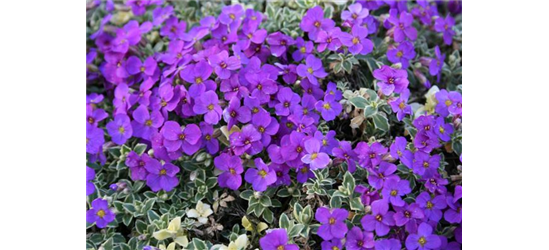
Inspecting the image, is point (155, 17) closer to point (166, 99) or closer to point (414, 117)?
point (166, 99)

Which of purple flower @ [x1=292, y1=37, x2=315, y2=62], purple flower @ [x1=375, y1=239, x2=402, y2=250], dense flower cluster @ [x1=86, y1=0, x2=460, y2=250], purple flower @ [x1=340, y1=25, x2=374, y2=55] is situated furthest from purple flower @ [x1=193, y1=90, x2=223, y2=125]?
purple flower @ [x1=375, y1=239, x2=402, y2=250]

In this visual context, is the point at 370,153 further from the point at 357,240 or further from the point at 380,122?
the point at 357,240

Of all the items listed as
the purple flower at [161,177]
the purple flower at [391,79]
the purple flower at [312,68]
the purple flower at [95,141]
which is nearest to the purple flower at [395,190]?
the purple flower at [391,79]

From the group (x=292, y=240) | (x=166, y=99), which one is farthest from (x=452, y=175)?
(x=166, y=99)

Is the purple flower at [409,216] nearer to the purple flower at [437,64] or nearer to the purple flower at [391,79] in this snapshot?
the purple flower at [391,79]

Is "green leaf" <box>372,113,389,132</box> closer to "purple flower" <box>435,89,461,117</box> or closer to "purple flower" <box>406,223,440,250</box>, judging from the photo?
"purple flower" <box>435,89,461,117</box>
